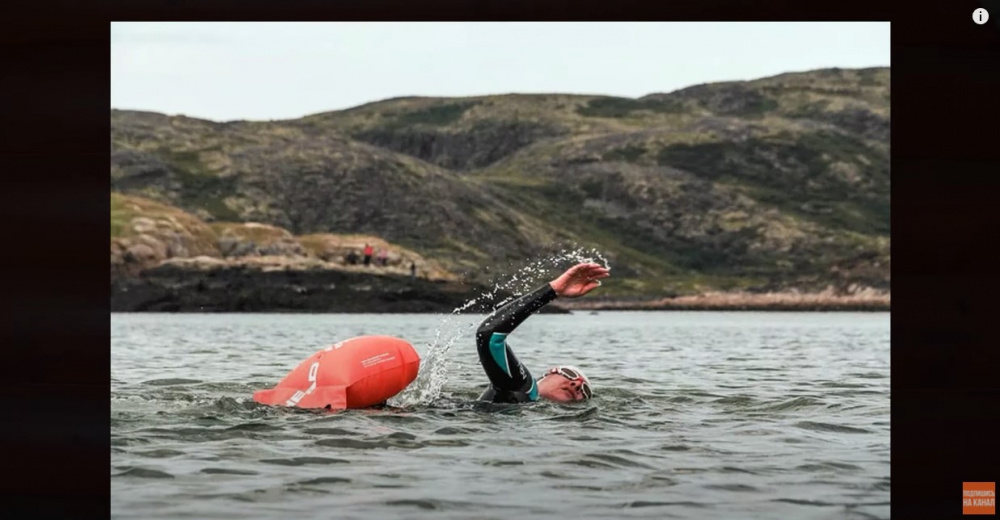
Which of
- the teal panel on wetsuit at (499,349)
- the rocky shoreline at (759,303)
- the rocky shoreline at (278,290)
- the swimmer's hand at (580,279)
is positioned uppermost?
the swimmer's hand at (580,279)

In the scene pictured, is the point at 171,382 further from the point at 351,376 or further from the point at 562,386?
the point at 351,376

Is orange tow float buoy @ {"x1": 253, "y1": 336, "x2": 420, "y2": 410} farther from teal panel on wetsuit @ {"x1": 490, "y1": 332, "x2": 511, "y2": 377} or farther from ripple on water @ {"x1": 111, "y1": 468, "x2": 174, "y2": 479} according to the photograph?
ripple on water @ {"x1": 111, "y1": 468, "x2": 174, "y2": 479}

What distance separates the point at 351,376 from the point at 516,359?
180 centimetres

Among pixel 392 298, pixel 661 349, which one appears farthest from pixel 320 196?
pixel 661 349

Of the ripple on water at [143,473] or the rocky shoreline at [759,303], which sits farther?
the rocky shoreline at [759,303]

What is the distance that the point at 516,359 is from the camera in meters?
13.1

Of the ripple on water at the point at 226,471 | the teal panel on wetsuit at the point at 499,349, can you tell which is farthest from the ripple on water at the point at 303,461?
the teal panel on wetsuit at the point at 499,349

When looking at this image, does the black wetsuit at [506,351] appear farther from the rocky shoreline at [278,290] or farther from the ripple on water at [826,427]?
the rocky shoreline at [278,290]

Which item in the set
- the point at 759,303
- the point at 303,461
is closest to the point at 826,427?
the point at 303,461

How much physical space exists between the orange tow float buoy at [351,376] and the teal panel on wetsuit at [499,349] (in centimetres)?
77

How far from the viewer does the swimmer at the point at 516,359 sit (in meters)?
10.1
